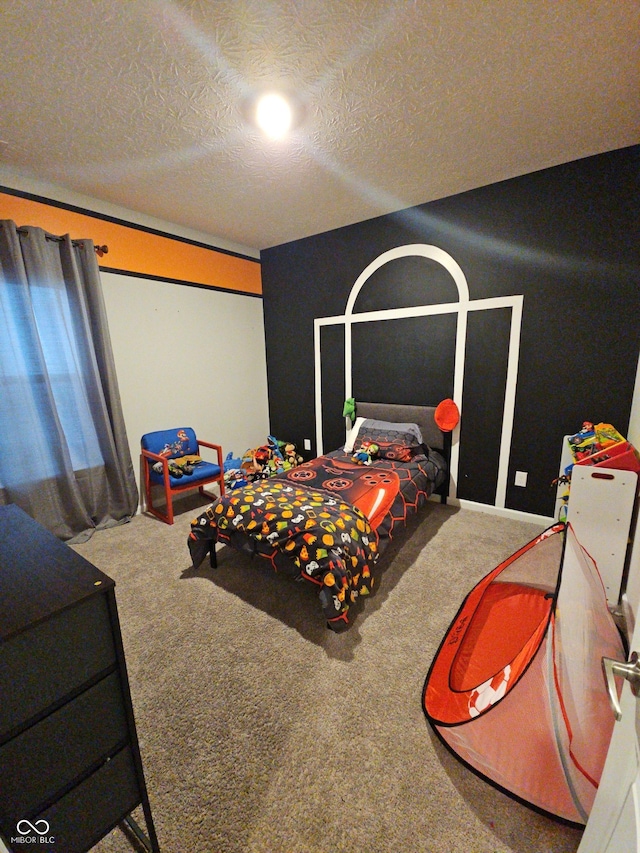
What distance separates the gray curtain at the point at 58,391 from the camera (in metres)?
2.28

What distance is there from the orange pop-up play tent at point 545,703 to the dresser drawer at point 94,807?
3.47 feet

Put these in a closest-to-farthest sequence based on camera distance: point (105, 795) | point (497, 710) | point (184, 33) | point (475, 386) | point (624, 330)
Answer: point (105, 795), point (497, 710), point (184, 33), point (624, 330), point (475, 386)

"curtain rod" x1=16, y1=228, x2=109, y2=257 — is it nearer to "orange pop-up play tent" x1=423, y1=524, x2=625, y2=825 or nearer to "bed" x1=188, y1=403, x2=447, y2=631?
"bed" x1=188, y1=403, x2=447, y2=631

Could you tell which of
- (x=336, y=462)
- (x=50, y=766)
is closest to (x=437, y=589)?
(x=336, y=462)

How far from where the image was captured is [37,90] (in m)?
1.58

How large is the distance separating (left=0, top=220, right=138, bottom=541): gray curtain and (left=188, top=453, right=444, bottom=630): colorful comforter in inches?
47.2

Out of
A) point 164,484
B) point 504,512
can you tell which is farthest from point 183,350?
point 504,512

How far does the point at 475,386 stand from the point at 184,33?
9.13 feet

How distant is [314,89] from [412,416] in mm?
2441

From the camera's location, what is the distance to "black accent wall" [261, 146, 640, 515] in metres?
2.27

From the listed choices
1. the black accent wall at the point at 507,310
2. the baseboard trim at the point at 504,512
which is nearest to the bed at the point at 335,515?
the baseboard trim at the point at 504,512

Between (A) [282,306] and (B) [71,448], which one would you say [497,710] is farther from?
(A) [282,306]

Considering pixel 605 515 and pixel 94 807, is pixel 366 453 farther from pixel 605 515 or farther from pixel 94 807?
pixel 94 807

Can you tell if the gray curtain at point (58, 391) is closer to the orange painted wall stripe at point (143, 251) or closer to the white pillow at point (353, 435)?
the orange painted wall stripe at point (143, 251)
